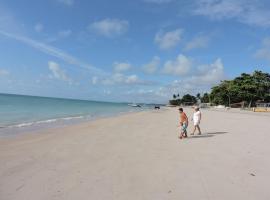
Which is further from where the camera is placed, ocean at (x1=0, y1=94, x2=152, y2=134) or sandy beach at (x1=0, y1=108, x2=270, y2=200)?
ocean at (x1=0, y1=94, x2=152, y2=134)

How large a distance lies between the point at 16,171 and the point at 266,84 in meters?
84.3

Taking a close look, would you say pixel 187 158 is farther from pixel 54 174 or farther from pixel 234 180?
pixel 54 174

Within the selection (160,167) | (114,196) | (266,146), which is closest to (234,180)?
(160,167)

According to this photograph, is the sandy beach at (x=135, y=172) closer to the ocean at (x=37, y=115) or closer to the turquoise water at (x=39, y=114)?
the ocean at (x=37, y=115)

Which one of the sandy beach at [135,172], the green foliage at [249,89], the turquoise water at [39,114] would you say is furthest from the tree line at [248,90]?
the sandy beach at [135,172]

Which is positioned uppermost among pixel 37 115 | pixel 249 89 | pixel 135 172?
pixel 249 89

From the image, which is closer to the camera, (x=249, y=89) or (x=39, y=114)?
(x=39, y=114)

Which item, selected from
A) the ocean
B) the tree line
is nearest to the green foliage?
the tree line

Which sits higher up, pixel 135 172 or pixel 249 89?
pixel 249 89

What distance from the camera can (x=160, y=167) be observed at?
277 inches

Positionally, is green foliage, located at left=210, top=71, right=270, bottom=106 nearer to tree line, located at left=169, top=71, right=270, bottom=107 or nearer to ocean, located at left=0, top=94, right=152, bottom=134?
tree line, located at left=169, top=71, right=270, bottom=107

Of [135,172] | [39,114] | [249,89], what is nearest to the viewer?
[135,172]

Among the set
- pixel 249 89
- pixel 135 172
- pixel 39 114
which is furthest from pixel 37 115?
pixel 249 89

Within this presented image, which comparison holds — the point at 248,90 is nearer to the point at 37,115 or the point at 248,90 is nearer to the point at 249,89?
the point at 249,89
